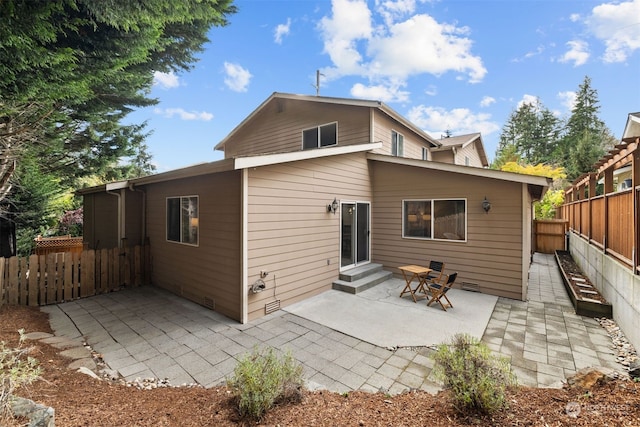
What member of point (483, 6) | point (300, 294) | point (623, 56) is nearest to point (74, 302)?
point (300, 294)

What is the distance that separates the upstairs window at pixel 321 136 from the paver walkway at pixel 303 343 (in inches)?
239

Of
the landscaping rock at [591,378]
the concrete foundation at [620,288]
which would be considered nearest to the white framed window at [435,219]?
the concrete foundation at [620,288]

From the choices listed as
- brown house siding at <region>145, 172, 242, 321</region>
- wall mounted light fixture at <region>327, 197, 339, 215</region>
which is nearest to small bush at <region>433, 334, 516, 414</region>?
brown house siding at <region>145, 172, 242, 321</region>

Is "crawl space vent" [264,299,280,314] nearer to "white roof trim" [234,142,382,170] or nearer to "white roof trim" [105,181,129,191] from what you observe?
"white roof trim" [234,142,382,170]

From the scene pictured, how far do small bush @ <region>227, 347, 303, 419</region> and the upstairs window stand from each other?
7552mm

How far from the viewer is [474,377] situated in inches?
84.7

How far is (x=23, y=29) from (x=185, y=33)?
3.30m

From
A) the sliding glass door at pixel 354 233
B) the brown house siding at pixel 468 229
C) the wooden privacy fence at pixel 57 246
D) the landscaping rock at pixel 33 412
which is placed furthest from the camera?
the wooden privacy fence at pixel 57 246

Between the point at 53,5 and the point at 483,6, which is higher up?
the point at 483,6

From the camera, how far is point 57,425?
199 cm

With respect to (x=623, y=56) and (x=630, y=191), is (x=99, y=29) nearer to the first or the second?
(x=630, y=191)

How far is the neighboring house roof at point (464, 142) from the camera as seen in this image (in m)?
12.6

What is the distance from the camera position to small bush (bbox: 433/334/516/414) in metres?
2.08

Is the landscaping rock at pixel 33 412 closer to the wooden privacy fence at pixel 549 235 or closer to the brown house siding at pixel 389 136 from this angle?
the brown house siding at pixel 389 136
